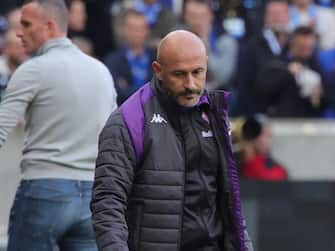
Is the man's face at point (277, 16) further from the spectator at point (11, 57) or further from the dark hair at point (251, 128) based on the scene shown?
the spectator at point (11, 57)

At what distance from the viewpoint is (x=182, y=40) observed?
5.14 metres

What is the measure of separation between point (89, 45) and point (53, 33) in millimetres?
4488

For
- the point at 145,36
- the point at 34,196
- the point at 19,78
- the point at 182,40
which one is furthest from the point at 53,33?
the point at 145,36

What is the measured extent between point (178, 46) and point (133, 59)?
18.8 ft

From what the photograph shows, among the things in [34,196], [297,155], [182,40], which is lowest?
[297,155]

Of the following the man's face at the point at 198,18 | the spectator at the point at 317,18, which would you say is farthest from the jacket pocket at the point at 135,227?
the spectator at the point at 317,18

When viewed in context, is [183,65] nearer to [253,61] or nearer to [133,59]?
[133,59]

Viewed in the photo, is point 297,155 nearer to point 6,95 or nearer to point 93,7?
point 93,7

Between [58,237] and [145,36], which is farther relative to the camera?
[145,36]

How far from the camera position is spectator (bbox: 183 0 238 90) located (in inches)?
447

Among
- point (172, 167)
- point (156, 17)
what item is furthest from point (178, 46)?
point (156, 17)

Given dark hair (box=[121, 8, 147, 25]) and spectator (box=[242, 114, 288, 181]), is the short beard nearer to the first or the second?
spectator (box=[242, 114, 288, 181])

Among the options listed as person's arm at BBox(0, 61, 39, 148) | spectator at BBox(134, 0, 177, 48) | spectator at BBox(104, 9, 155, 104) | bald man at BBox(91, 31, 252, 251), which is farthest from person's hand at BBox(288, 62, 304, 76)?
bald man at BBox(91, 31, 252, 251)

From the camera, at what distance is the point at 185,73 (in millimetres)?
5125
